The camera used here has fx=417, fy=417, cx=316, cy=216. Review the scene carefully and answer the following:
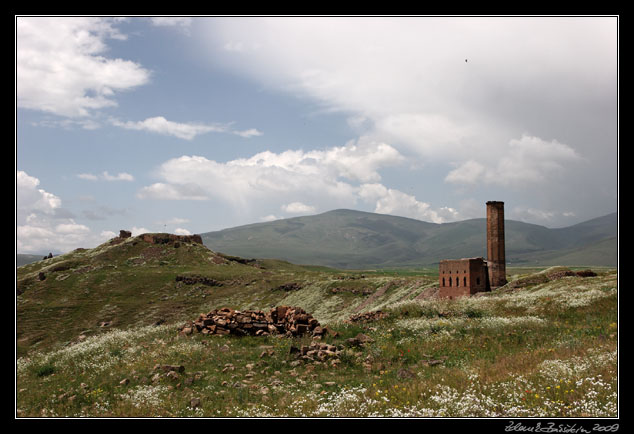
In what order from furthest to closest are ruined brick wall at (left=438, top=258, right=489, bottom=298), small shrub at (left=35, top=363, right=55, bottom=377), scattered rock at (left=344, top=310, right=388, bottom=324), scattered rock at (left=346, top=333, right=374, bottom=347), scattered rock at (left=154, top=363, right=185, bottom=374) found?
ruined brick wall at (left=438, top=258, right=489, bottom=298) < scattered rock at (left=344, top=310, right=388, bottom=324) < scattered rock at (left=346, top=333, right=374, bottom=347) < small shrub at (left=35, top=363, right=55, bottom=377) < scattered rock at (left=154, top=363, right=185, bottom=374)

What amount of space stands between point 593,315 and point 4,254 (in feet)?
92.4

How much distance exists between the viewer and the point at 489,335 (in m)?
20.7

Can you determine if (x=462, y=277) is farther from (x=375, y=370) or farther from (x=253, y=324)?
(x=375, y=370)

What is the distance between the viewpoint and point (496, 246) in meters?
55.4

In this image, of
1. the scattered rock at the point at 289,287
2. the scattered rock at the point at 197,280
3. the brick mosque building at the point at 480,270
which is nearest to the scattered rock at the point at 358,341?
the brick mosque building at the point at 480,270

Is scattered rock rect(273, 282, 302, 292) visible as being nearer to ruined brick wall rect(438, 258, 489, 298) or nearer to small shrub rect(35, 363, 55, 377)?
ruined brick wall rect(438, 258, 489, 298)

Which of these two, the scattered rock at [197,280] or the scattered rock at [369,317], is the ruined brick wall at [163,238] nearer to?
the scattered rock at [197,280]

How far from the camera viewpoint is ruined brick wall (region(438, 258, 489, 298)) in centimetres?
5081

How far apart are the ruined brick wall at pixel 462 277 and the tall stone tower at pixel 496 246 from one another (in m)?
2.64

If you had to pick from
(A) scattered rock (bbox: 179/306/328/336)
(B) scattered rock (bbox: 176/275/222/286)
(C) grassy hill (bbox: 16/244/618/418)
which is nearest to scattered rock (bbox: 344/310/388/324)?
(C) grassy hill (bbox: 16/244/618/418)

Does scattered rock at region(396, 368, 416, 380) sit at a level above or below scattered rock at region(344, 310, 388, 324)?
above

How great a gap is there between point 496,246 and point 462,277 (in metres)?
8.10

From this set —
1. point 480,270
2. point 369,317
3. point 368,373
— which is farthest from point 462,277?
point 368,373

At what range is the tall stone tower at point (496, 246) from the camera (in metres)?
54.5
